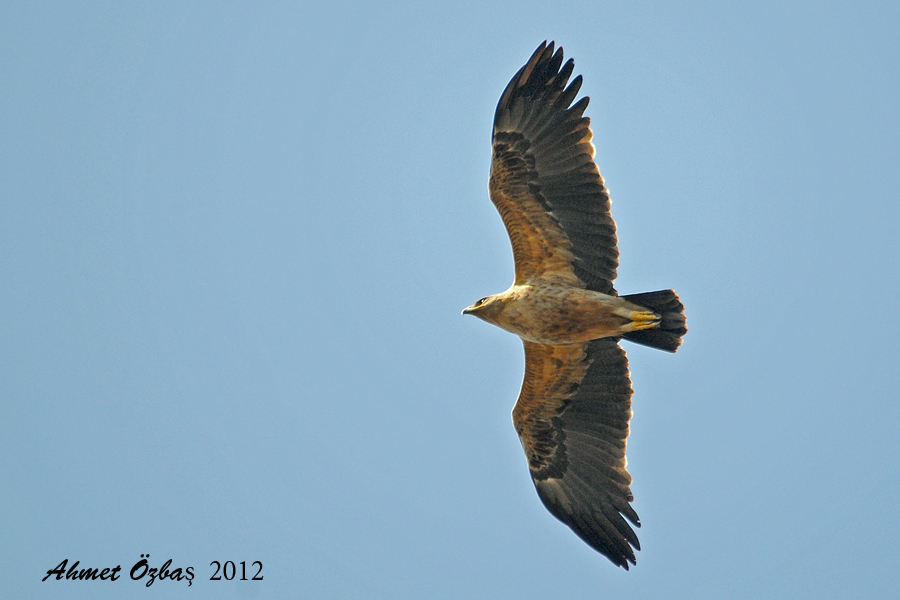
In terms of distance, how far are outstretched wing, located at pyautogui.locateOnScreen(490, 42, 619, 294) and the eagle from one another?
1 cm

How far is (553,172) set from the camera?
10.9 m

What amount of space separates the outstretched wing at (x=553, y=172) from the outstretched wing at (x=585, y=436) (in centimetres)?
113

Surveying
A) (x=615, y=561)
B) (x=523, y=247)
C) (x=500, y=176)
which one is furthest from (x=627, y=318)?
(x=615, y=561)

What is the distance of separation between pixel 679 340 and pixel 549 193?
88.8 inches

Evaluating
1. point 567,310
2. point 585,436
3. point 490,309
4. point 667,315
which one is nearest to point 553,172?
point 567,310

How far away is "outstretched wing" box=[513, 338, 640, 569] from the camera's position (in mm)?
11492

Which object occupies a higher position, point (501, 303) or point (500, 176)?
point (500, 176)

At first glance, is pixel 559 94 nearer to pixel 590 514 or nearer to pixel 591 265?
pixel 591 265

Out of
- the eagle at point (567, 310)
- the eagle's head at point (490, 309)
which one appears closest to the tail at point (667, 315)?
the eagle at point (567, 310)

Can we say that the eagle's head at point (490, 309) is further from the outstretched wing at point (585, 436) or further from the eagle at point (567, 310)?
the outstretched wing at point (585, 436)

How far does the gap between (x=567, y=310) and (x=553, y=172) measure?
160 centimetres

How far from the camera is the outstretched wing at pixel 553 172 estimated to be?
1080cm

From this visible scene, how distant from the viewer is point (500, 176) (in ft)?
36.3

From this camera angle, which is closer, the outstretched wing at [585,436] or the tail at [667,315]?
the tail at [667,315]
